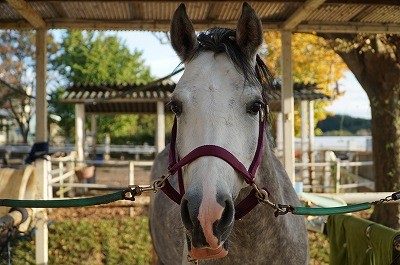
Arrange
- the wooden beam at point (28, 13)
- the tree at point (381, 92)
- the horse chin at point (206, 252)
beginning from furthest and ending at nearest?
the tree at point (381, 92), the wooden beam at point (28, 13), the horse chin at point (206, 252)

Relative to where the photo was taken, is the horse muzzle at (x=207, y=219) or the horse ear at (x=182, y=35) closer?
the horse muzzle at (x=207, y=219)

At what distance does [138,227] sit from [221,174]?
6.67 meters

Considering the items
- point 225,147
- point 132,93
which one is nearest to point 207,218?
point 225,147

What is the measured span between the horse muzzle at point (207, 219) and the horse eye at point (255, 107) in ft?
1.48

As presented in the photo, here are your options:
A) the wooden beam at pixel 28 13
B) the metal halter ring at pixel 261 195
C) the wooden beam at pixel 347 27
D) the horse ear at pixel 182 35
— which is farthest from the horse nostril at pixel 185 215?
the wooden beam at pixel 347 27

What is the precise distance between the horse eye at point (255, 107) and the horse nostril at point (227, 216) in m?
0.46

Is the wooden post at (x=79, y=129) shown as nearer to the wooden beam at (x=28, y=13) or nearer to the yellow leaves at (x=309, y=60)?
the yellow leaves at (x=309, y=60)

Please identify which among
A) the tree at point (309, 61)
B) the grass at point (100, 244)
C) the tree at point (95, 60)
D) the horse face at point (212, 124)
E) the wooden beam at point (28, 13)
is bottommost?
the grass at point (100, 244)

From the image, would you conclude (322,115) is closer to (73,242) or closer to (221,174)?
(73,242)

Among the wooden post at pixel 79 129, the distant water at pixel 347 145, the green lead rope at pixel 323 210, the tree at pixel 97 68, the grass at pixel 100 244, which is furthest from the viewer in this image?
the tree at pixel 97 68

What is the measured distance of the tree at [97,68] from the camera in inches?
1101

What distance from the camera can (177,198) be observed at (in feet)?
6.85

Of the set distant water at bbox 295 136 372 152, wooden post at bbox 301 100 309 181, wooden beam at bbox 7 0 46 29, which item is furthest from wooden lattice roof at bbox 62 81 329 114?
wooden beam at bbox 7 0 46 29

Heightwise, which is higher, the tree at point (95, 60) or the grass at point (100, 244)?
the tree at point (95, 60)
